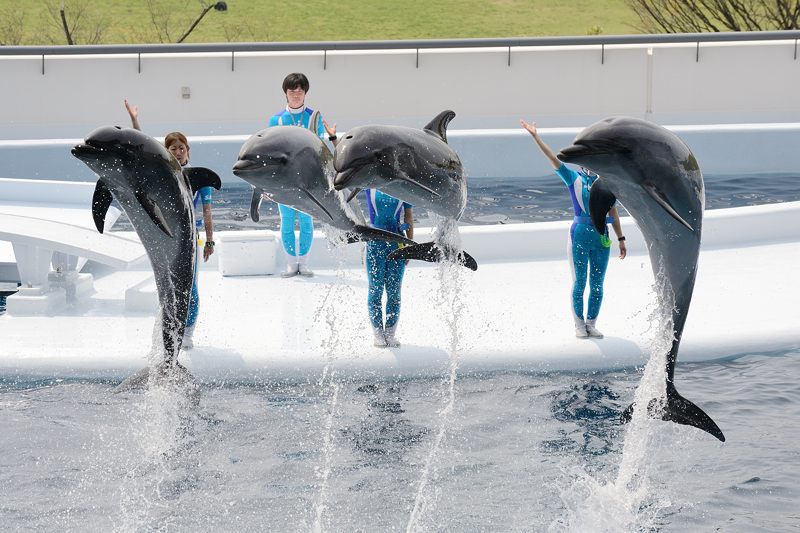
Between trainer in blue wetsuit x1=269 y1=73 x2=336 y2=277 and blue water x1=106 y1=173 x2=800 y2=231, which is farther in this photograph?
blue water x1=106 y1=173 x2=800 y2=231

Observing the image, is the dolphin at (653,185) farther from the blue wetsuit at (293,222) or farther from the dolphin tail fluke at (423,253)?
the blue wetsuit at (293,222)

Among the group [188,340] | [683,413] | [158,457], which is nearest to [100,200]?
[158,457]

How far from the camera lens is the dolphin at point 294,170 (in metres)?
4.53

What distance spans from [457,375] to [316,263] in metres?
2.61

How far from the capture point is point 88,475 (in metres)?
5.96

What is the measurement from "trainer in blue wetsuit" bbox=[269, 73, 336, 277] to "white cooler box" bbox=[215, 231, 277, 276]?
17 cm

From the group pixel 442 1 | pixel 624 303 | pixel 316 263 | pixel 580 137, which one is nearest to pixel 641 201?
pixel 580 137

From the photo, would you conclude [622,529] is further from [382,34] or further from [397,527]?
[382,34]

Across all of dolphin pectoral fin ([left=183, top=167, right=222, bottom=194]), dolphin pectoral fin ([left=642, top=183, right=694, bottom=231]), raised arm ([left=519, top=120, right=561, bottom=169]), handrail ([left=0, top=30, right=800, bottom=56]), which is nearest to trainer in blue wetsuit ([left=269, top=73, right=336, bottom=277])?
raised arm ([left=519, top=120, right=561, bottom=169])

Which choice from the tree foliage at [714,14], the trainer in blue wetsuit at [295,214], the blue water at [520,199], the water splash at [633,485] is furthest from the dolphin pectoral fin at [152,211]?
the tree foliage at [714,14]

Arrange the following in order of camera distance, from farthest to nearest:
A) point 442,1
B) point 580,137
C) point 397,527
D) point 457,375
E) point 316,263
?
point 442,1 → point 316,263 → point 457,375 → point 397,527 → point 580,137

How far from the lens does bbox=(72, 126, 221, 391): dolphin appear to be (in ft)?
15.3

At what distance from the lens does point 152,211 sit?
474 centimetres

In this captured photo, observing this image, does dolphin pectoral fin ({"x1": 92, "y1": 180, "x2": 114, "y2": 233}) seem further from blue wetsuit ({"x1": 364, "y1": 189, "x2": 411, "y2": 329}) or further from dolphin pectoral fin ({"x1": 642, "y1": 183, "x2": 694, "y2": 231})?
dolphin pectoral fin ({"x1": 642, "y1": 183, "x2": 694, "y2": 231})
